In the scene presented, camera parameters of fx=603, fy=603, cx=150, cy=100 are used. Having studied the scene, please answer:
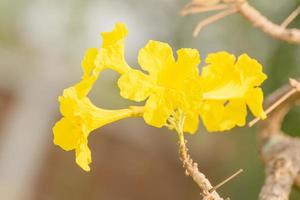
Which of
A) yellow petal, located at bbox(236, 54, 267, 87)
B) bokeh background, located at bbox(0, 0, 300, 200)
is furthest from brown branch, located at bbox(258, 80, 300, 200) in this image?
bokeh background, located at bbox(0, 0, 300, 200)

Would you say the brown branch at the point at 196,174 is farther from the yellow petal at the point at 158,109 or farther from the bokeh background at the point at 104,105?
the bokeh background at the point at 104,105

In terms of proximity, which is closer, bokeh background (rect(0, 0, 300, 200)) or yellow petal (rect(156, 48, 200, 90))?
yellow petal (rect(156, 48, 200, 90))

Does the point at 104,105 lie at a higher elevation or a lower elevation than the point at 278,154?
lower

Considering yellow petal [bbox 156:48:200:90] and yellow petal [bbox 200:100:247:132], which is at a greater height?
yellow petal [bbox 156:48:200:90]

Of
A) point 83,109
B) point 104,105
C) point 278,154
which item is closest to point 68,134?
point 83,109

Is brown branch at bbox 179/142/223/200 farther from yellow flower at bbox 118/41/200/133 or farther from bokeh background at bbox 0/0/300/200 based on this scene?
bokeh background at bbox 0/0/300/200

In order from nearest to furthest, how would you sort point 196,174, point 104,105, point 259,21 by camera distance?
point 196,174
point 259,21
point 104,105

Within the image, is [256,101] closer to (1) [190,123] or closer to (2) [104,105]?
(1) [190,123]

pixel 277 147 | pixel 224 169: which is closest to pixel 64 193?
pixel 224 169
